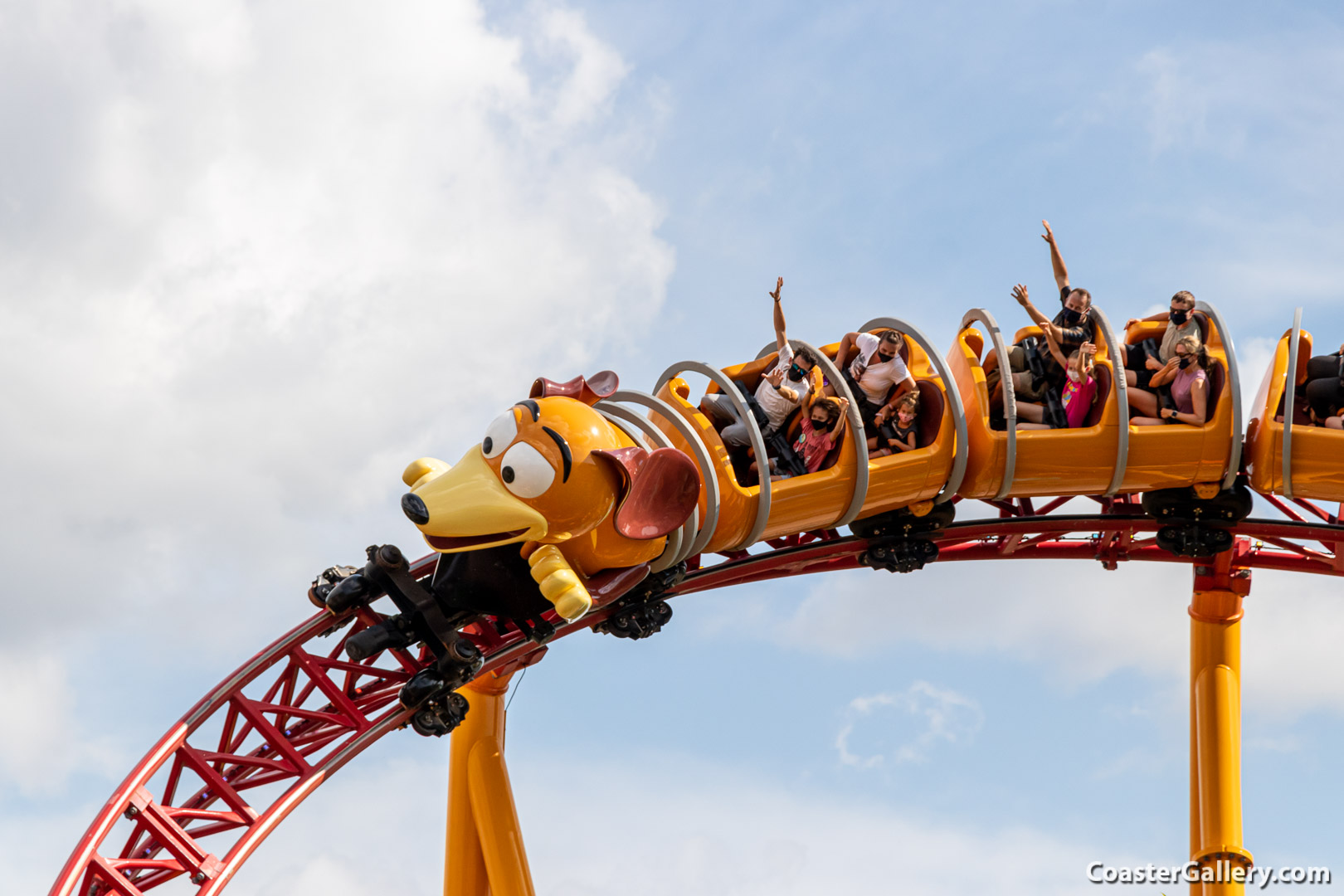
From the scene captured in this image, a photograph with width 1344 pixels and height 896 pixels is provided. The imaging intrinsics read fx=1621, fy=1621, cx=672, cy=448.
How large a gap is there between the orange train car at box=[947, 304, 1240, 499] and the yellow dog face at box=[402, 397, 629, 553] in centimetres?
234

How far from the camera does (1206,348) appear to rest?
8.98 meters

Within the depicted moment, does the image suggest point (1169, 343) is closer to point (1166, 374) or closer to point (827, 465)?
point (1166, 374)

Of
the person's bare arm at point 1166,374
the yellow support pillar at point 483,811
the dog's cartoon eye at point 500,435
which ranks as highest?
the person's bare arm at point 1166,374

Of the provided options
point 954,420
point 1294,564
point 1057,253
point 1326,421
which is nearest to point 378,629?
point 954,420

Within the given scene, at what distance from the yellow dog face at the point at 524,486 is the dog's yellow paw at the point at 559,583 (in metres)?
0.09

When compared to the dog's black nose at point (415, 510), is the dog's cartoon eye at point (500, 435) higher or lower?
higher

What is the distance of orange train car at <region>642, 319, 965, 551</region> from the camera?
332 inches

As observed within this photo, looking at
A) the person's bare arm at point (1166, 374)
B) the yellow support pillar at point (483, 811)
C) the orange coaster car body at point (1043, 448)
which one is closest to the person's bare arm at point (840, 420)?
the orange coaster car body at point (1043, 448)

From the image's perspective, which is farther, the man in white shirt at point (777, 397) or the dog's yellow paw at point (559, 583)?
the man in white shirt at point (777, 397)

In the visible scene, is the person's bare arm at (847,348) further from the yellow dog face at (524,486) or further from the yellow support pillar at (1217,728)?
the yellow support pillar at (1217,728)

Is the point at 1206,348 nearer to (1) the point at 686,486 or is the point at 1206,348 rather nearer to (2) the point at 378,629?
(1) the point at 686,486

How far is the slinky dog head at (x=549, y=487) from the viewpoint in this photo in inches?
301

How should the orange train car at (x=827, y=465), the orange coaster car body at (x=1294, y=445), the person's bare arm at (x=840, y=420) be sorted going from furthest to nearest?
the orange coaster car body at (x=1294, y=445)
the person's bare arm at (x=840, y=420)
the orange train car at (x=827, y=465)

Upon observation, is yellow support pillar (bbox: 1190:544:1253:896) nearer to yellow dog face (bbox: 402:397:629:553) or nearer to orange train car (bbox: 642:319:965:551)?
orange train car (bbox: 642:319:965:551)
